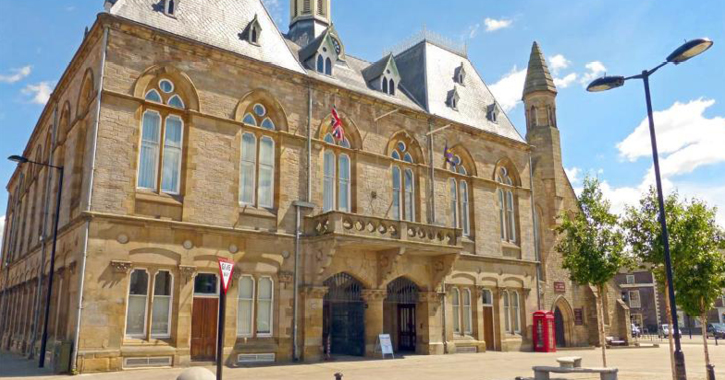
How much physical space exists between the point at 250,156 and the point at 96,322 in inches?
315

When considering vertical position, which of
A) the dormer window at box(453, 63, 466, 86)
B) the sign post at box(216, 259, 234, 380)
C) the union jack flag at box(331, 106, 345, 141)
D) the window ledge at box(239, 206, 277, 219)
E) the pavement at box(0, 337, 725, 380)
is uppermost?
the dormer window at box(453, 63, 466, 86)

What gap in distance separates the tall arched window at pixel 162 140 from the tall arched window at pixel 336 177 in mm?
6345

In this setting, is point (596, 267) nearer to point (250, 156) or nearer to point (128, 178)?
point (250, 156)

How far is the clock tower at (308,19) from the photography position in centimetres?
3388

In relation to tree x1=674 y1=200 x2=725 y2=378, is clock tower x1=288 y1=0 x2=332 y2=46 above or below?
above

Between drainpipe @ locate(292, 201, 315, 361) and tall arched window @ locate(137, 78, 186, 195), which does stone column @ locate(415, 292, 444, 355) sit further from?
tall arched window @ locate(137, 78, 186, 195)

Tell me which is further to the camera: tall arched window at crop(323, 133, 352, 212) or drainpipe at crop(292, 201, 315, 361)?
tall arched window at crop(323, 133, 352, 212)

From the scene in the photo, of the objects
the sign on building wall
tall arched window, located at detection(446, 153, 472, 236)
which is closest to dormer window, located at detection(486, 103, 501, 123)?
tall arched window, located at detection(446, 153, 472, 236)

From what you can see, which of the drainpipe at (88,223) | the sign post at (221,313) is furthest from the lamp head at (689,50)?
the drainpipe at (88,223)

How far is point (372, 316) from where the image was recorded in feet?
76.3

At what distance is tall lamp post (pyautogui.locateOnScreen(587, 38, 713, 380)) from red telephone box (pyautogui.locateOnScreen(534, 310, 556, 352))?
612 inches

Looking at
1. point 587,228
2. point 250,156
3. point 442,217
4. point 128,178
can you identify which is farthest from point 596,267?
point 128,178

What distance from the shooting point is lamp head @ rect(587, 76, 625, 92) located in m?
14.8

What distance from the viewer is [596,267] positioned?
20156mm
